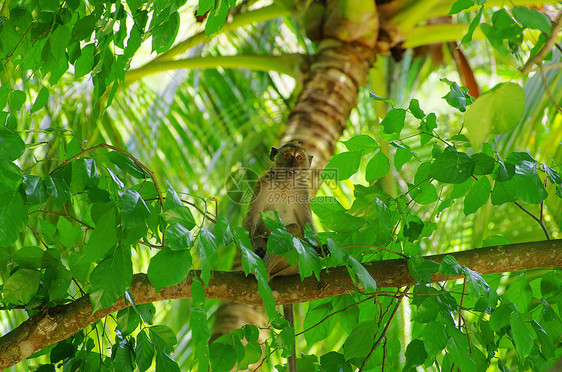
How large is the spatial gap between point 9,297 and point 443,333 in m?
1.47

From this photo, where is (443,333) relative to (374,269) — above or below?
below

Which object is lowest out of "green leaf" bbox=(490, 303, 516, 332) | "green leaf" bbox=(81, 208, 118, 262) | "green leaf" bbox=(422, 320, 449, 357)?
"green leaf" bbox=(490, 303, 516, 332)

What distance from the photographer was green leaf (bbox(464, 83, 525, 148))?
5.61 feet

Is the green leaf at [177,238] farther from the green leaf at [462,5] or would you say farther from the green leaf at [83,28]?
the green leaf at [462,5]

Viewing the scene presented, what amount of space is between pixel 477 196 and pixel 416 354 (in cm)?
57

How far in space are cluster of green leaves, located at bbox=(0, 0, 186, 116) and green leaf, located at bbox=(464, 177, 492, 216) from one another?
1.09 meters

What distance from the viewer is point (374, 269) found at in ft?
7.35

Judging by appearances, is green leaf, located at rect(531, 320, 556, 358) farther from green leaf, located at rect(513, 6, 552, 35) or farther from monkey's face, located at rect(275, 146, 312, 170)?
monkey's face, located at rect(275, 146, 312, 170)

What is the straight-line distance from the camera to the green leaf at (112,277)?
1430 millimetres

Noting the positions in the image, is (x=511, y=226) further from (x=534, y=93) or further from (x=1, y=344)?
(x=1, y=344)

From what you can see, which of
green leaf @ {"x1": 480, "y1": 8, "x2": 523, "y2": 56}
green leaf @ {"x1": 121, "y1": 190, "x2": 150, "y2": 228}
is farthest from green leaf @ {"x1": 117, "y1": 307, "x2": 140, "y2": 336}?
green leaf @ {"x1": 480, "y1": 8, "x2": 523, "y2": 56}

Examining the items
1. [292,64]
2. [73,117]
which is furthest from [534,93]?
[73,117]

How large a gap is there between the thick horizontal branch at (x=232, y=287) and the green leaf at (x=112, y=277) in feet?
1.95

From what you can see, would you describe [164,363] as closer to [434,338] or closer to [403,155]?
[434,338]
